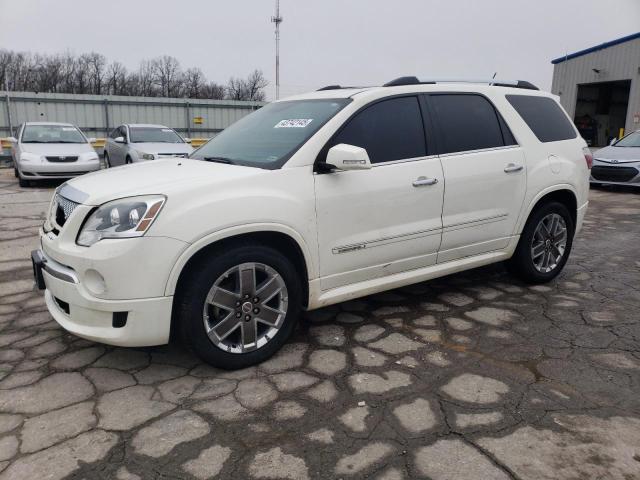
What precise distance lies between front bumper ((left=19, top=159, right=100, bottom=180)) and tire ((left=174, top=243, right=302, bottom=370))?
10.1 metres

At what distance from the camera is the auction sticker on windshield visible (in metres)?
3.62

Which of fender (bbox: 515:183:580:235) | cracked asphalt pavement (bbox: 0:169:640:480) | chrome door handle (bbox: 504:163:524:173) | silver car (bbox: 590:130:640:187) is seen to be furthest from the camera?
silver car (bbox: 590:130:640:187)

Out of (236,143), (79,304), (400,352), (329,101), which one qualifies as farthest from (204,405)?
(329,101)

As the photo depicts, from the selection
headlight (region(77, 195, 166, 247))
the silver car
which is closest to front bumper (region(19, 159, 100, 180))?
headlight (region(77, 195, 166, 247))

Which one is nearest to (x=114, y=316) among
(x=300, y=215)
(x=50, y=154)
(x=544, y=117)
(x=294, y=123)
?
(x=300, y=215)

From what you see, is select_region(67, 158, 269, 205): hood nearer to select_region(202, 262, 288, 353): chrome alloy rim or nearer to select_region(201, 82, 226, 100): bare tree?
select_region(202, 262, 288, 353): chrome alloy rim

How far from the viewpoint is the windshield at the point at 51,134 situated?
41.1 ft

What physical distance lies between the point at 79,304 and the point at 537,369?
8.86 feet

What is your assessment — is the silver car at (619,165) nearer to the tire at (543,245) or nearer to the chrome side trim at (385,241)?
the tire at (543,245)

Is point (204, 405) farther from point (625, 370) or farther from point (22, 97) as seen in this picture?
point (22, 97)

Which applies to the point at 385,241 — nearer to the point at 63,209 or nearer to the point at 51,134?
the point at 63,209

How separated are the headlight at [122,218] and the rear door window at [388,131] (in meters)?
1.24

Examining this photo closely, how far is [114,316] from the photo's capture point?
9.36ft

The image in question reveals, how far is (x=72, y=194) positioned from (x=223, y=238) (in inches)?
39.3
